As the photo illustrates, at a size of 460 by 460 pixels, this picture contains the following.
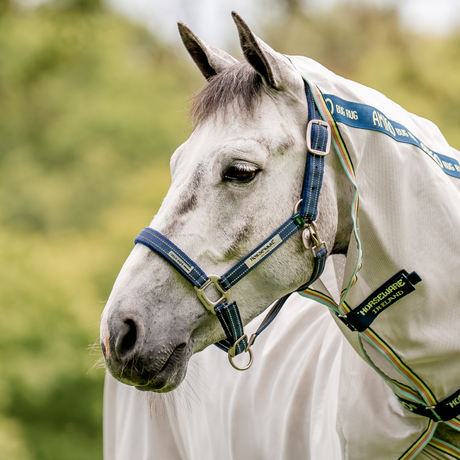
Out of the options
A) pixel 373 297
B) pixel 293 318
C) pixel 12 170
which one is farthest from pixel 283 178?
pixel 12 170

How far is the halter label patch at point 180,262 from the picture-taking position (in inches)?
43.7

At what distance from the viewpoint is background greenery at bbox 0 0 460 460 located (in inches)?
231

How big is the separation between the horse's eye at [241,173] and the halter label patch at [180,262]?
0.21 m

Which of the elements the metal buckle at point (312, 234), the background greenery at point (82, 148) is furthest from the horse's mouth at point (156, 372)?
the background greenery at point (82, 148)

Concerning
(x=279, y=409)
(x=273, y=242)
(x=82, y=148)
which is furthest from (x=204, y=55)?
(x=82, y=148)

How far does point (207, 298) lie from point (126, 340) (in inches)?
7.7

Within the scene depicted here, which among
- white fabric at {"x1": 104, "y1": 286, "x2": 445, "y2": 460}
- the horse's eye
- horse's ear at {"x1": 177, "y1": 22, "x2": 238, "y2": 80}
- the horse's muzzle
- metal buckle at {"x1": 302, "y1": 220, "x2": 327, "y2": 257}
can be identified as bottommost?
white fabric at {"x1": 104, "y1": 286, "x2": 445, "y2": 460}

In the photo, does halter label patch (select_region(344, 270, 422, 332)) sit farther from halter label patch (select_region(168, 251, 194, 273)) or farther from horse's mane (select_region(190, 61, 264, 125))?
horse's mane (select_region(190, 61, 264, 125))

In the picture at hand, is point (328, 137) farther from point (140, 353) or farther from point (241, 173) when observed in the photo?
point (140, 353)

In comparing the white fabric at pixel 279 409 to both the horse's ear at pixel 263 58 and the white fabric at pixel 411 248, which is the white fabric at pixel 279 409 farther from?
the horse's ear at pixel 263 58

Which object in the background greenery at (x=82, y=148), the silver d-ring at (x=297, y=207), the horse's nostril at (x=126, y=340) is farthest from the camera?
the background greenery at (x=82, y=148)

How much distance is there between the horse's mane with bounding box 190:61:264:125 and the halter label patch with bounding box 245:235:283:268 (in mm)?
302

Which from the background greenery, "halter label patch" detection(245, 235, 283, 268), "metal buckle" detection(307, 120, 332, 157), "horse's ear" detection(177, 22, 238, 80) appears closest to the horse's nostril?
"halter label patch" detection(245, 235, 283, 268)

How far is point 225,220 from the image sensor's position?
1.15 meters
